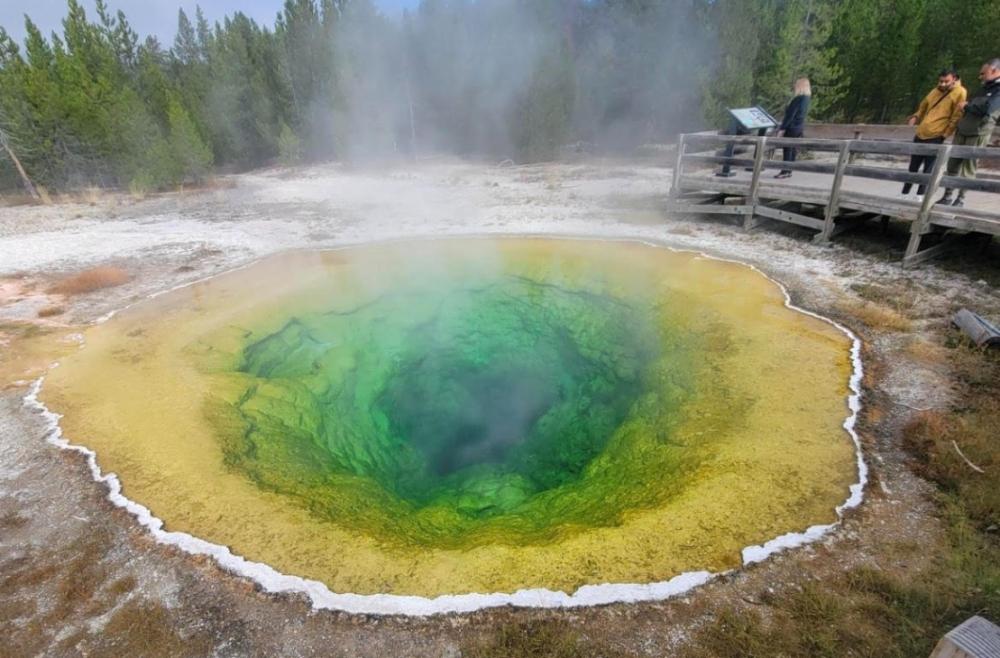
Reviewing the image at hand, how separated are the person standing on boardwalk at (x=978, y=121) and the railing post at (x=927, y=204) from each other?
56 centimetres

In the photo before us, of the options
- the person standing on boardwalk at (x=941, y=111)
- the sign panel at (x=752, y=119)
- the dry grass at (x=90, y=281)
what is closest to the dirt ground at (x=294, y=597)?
the dry grass at (x=90, y=281)

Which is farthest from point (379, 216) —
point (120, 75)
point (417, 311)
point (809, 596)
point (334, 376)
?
point (120, 75)

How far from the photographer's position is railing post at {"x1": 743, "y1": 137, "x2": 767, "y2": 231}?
30.5 ft

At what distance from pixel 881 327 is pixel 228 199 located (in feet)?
62.4

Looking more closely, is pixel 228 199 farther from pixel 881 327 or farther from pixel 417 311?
pixel 881 327

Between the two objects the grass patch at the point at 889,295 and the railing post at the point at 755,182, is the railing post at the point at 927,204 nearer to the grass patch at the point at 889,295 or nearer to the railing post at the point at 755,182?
the grass patch at the point at 889,295

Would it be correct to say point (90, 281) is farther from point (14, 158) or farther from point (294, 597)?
point (14, 158)

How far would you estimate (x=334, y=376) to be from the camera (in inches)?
279

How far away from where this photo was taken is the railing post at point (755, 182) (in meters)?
9.30

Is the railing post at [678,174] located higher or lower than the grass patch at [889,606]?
higher

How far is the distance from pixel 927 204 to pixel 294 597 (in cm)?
876

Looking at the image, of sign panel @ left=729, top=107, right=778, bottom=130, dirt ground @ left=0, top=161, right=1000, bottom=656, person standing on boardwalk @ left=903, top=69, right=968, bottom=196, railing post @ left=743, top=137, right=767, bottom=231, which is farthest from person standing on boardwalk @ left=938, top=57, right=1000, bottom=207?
sign panel @ left=729, top=107, right=778, bottom=130

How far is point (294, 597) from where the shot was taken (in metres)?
3.27

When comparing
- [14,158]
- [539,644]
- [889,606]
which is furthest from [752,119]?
[14,158]
